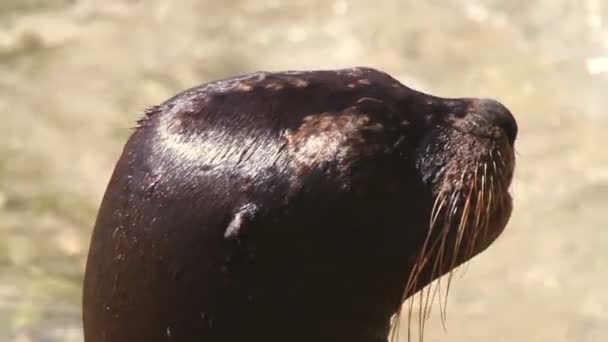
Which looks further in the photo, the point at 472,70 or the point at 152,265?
the point at 472,70

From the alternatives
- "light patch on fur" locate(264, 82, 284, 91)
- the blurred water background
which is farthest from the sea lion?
the blurred water background

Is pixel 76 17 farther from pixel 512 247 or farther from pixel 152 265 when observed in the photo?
pixel 152 265

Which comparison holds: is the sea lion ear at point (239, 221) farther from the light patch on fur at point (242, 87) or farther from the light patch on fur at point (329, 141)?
the light patch on fur at point (242, 87)

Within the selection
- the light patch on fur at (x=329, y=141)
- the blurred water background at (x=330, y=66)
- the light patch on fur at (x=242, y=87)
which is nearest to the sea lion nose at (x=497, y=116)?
the light patch on fur at (x=329, y=141)

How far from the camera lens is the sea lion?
309 cm

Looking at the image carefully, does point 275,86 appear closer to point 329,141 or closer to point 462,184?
point 329,141

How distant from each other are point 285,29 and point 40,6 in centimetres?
174

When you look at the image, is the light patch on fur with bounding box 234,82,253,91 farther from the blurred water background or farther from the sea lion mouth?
the blurred water background

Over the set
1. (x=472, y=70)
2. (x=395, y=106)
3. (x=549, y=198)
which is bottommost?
(x=395, y=106)

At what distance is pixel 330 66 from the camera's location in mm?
7184

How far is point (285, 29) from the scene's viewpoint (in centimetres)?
773

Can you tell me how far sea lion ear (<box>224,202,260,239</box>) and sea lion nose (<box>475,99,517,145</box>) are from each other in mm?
750

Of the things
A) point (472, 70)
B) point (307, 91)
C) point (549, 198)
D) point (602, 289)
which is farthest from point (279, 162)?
point (472, 70)

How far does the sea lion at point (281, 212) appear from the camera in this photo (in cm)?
309
